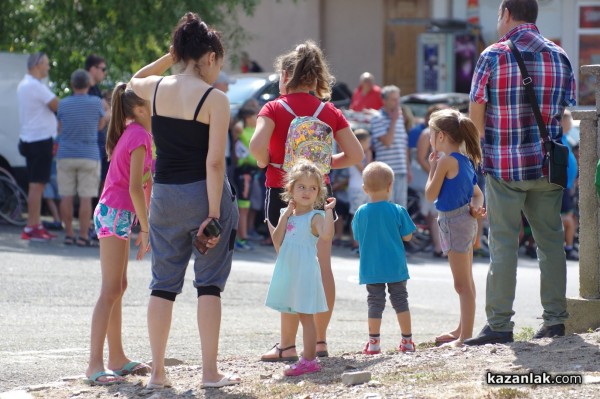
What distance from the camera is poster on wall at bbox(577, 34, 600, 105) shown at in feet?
80.2

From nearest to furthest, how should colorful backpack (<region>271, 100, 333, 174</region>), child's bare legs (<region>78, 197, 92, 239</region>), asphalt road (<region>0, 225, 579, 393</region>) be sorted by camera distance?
colorful backpack (<region>271, 100, 333, 174</region>) < asphalt road (<region>0, 225, 579, 393</region>) < child's bare legs (<region>78, 197, 92, 239</region>)

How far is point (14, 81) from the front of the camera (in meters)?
15.8

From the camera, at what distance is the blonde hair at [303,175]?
6734 millimetres

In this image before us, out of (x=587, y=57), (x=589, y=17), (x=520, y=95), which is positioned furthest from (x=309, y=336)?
(x=589, y=17)

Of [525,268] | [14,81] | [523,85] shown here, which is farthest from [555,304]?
[14,81]

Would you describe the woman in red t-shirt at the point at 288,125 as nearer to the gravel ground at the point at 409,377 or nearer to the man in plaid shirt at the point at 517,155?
the gravel ground at the point at 409,377

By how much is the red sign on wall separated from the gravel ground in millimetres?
18473

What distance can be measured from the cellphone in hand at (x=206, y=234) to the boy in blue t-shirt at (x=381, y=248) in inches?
63.8

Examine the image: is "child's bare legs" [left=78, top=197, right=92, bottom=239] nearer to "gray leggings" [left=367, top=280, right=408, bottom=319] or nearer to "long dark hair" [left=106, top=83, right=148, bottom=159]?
"gray leggings" [left=367, top=280, right=408, bottom=319]

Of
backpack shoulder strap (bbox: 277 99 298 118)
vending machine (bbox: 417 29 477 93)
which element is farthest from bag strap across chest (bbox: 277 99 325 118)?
vending machine (bbox: 417 29 477 93)

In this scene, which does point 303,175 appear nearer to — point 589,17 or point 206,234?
point 206,234

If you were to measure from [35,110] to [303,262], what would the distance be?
8.34m

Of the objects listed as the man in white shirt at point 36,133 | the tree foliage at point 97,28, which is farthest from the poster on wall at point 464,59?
the man in white shirt at point 36,133

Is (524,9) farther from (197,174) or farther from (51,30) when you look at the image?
(51,30)
